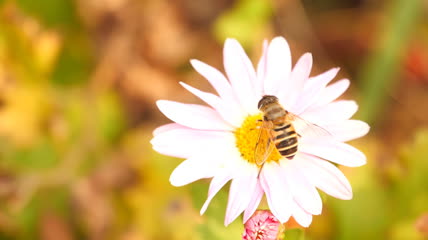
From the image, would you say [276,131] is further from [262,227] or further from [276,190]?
[262,227]

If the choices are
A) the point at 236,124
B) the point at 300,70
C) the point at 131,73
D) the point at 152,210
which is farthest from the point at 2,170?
the point at 300,70

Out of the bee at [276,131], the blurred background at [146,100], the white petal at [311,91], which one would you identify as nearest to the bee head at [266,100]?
the bee at [276,131]

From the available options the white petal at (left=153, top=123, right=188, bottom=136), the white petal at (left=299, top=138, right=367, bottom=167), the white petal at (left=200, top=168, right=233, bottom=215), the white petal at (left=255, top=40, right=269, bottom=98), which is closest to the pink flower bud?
the white petal at (left=200, top=168, right=233, bottom=215)

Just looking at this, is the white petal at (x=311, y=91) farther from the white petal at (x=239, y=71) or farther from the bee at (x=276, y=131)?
the white petal at (x=239, y=71)

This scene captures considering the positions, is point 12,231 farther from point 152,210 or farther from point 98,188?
point 152,210

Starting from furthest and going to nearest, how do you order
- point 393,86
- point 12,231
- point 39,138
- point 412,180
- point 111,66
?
1. point 393,86
2. point 111,66
3. point 39,138
4. point 12,231
5. point 412,180
